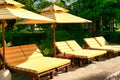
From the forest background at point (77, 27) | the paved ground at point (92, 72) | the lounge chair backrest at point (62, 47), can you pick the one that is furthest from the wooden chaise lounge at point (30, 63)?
the forest background at point (77, 27)

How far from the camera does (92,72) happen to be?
915cm

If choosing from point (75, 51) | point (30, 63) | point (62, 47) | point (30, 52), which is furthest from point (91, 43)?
point (30, 63)

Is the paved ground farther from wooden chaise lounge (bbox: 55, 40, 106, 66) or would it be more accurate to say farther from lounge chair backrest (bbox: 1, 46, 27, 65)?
lounge chair backrest (bbox: 1, 46, 27, 65)

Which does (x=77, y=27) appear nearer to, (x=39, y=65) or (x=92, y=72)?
(x=92, y=72)

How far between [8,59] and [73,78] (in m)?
2.36

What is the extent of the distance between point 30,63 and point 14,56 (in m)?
0.70

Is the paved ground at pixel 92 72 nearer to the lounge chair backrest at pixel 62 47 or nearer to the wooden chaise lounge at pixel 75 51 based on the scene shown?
the wooden chaise lounge at pixel 75 51

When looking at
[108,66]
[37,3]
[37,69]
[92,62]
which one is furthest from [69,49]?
[37,3]

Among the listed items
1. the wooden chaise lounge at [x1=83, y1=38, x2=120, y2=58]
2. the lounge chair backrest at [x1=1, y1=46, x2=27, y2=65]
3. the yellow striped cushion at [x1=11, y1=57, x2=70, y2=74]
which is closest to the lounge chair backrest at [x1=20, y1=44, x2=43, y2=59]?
the lounge chair backrest at [x1=1, y1=46, x2=27, y2=65]

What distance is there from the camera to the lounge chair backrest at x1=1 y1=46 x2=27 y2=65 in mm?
8240

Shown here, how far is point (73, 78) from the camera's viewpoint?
8219mm

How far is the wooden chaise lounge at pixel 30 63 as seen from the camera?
24.4 ft

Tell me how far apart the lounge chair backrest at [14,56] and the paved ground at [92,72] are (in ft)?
2.17

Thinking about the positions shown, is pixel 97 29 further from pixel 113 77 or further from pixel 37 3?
pixel 113 77
